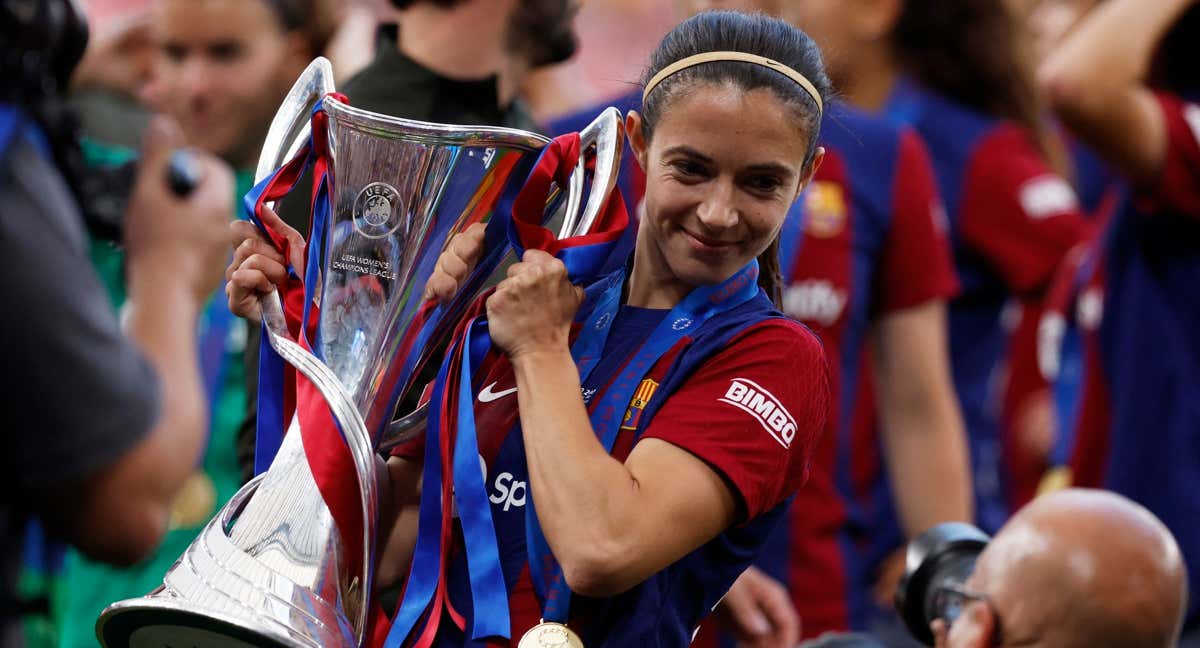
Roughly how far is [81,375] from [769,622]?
156cm

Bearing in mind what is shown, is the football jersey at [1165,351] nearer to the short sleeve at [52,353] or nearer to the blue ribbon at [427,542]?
the blue ribbon at [427,542]

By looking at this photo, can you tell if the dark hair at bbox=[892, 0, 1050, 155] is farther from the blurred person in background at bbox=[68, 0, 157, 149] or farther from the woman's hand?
the woman's hand

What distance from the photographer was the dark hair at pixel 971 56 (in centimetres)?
566

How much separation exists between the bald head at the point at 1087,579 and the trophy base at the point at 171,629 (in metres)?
0.99

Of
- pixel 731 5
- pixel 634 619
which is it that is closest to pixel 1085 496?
pixel 634 619

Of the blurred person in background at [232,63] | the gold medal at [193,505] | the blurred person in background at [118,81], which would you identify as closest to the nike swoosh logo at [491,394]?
the gold medal at [193,505]

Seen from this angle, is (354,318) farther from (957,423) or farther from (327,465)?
(957,423)

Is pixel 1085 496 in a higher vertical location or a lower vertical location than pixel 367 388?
lower

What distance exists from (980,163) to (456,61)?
2.75 metres

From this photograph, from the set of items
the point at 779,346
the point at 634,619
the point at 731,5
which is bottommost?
the point at 634,619

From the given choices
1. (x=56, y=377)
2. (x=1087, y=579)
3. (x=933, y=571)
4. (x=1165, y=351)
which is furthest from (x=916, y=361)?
(x=56, y=377)

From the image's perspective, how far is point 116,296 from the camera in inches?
154

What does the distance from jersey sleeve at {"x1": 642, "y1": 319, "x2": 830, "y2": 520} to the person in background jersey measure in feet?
5.79

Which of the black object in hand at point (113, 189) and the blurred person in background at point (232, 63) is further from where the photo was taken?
the blurred person in background at point (232, 63)
